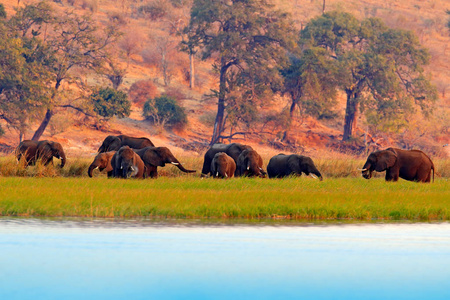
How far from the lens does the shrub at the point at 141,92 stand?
6003 centimetres

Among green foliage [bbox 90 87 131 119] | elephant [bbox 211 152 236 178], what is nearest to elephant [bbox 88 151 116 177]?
elephant [bbox 211 152 236 178]

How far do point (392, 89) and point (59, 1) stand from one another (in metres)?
34.5

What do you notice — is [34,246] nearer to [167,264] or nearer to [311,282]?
[167,264]

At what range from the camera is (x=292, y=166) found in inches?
993

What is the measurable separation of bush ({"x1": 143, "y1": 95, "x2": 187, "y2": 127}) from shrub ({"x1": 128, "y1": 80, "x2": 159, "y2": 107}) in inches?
198

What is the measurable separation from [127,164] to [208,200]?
5.39 meters

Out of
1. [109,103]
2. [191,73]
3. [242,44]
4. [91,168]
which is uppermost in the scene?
[242,44]

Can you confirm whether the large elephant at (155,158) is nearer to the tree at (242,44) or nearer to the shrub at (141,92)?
the tree at (242,44)

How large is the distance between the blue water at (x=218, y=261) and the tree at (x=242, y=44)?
3900cm

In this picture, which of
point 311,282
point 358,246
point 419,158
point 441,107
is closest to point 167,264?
point 311,282

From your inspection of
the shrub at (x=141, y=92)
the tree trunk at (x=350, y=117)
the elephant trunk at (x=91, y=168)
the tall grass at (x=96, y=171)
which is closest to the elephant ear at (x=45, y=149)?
the tall grass at (x=96, y=171)

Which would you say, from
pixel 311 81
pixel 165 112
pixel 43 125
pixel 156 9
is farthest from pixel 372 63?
pixel 156 9

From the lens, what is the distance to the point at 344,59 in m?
56.0

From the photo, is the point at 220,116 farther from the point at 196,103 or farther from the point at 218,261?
the point at 218,261
